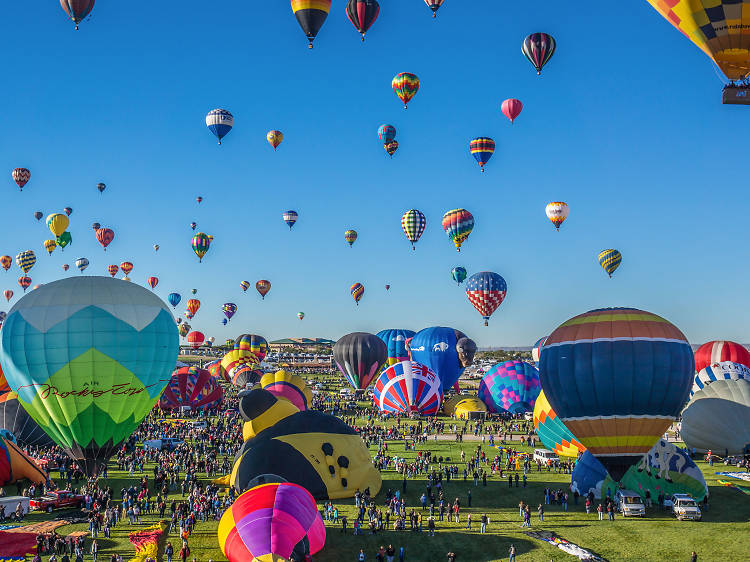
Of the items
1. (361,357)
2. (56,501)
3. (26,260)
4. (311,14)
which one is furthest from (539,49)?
(26,260)

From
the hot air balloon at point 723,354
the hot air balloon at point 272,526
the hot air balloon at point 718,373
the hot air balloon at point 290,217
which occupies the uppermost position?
the hot air balloon at point 290,217

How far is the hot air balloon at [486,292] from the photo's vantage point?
43500 mm

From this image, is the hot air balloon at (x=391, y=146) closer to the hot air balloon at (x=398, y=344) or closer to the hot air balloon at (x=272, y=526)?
the hot air balloon at (x=398, y=344)

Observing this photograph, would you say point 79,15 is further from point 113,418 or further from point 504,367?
point 504,367

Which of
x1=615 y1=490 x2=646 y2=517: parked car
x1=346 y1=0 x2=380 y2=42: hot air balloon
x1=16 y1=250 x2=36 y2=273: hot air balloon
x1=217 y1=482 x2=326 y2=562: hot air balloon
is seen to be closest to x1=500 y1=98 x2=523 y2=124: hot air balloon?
x1=346 y1=0 x2=380 y2=42: hot air balloon

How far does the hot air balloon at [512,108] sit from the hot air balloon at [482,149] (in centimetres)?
190

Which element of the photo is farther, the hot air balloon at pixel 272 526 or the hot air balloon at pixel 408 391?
the hot air balloon at pixel 408 391

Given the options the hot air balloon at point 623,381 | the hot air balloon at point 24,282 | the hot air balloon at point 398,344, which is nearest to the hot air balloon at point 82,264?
the hot air balloon at point 24,282

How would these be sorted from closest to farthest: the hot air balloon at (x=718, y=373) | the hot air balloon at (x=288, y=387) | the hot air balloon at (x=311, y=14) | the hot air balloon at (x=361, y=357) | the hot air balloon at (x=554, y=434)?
1. the hot air balloon at (x=311, y=14)
2. the hot air balloon at (x=554, y=434)
3. the hot air balloon at (x=288, y=387)
4. the hot air balloon at (x=718, y=373)
5. the hot air balloon at (x=361, y=357)

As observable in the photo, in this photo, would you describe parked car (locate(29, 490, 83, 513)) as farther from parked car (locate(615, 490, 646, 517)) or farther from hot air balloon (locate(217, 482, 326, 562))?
parked car (locate(615, 490, 646, 517))

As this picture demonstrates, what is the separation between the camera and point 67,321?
18.2 metres

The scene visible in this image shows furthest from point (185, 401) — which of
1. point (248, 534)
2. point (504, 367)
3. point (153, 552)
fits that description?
point (248, 534)

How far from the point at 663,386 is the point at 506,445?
44.7 feet

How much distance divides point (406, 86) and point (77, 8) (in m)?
15.3
